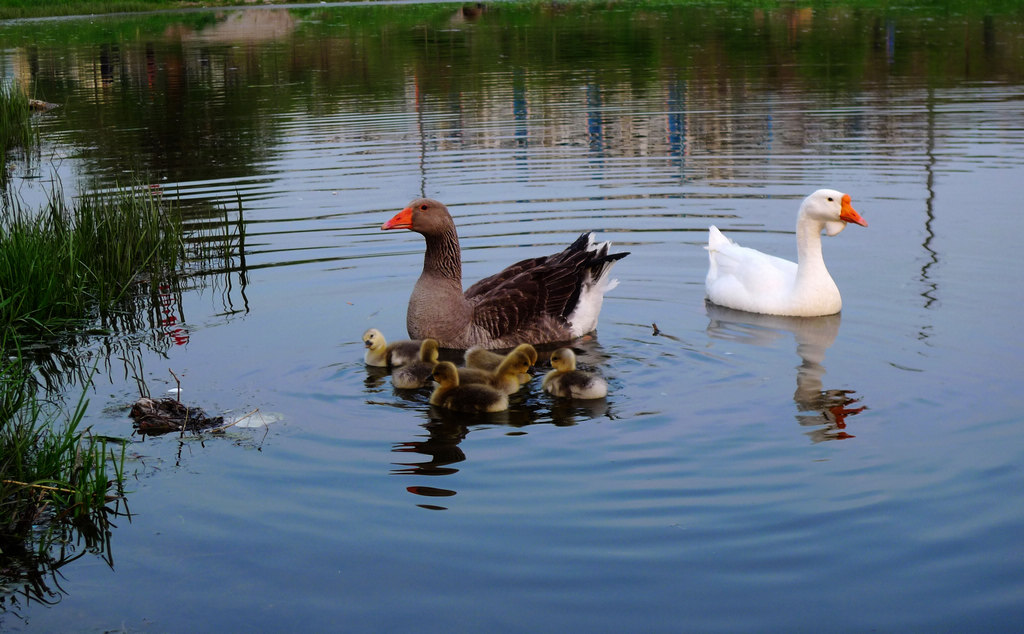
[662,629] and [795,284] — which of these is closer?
[662,629]

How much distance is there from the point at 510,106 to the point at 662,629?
1949cm

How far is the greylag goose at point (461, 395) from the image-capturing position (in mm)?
7562

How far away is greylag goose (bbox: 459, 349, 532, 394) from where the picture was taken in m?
7.99

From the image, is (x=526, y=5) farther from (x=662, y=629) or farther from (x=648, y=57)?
(x=662, y=629)

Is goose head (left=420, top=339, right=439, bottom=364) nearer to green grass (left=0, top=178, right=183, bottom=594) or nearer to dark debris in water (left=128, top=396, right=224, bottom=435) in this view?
dark debris in water (left=128, top=396, right=224, bottom=435)

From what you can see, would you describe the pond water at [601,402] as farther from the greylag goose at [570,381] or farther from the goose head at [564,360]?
the goose head at [564,360]

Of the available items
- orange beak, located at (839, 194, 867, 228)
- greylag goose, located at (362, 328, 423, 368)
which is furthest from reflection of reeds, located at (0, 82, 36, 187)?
orange beak, located at (839, 194, 867, 228)

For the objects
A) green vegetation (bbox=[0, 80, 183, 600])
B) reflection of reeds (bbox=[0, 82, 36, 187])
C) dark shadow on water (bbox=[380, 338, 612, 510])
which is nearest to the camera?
green vegetation (bbox=[0, 80, 183, 600])

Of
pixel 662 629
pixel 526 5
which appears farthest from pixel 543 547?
pixel 526 5

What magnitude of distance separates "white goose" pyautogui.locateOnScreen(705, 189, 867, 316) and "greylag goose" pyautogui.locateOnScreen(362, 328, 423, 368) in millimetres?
3052

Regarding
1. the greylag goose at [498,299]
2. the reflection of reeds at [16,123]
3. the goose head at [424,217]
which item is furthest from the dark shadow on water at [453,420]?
the reflection of reeds at [16,123]

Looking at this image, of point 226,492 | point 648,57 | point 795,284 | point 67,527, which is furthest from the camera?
point 648,57

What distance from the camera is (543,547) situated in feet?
18.2

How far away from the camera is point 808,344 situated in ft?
29.7
